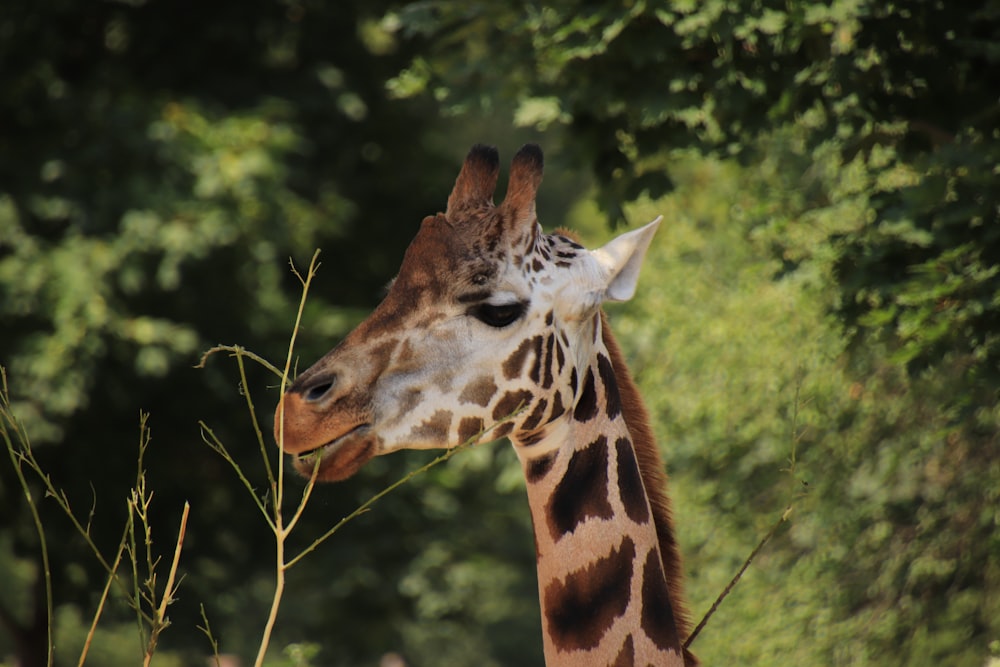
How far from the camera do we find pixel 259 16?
14.4 meters

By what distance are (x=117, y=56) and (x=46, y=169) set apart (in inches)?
96.2

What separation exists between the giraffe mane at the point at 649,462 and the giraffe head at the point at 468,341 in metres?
0.21

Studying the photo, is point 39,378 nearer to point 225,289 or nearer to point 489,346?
point 225,289

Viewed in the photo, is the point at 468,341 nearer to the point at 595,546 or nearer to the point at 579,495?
the point at 579,495

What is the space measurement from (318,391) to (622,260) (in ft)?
3.34

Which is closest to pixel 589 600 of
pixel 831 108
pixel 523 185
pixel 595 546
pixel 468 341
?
pixel 595 546

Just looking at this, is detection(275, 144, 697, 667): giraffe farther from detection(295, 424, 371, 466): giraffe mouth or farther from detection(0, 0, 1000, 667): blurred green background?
detection(0, 0, 1000, 667): blurred green background

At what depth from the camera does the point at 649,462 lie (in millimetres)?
4172

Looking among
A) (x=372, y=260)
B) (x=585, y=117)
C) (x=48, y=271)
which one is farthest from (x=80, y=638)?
(x=585, y=117)

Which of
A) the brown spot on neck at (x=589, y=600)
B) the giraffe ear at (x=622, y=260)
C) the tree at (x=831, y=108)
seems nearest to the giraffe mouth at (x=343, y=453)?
the brown spot on neck at (x=589, y=600)

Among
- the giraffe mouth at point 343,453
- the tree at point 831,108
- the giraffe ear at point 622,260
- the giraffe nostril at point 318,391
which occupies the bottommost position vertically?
the tree at point 831,108

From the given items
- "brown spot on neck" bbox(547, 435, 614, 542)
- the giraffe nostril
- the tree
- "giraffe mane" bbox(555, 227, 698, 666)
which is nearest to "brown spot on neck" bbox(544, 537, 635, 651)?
"brown spot on neck" bbox(547, 435, 614, 542)

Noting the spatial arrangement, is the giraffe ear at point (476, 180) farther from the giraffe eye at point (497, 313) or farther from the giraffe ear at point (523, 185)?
the giraffe eye at point (497, 313)

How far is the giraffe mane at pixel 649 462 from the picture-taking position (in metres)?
4.12
